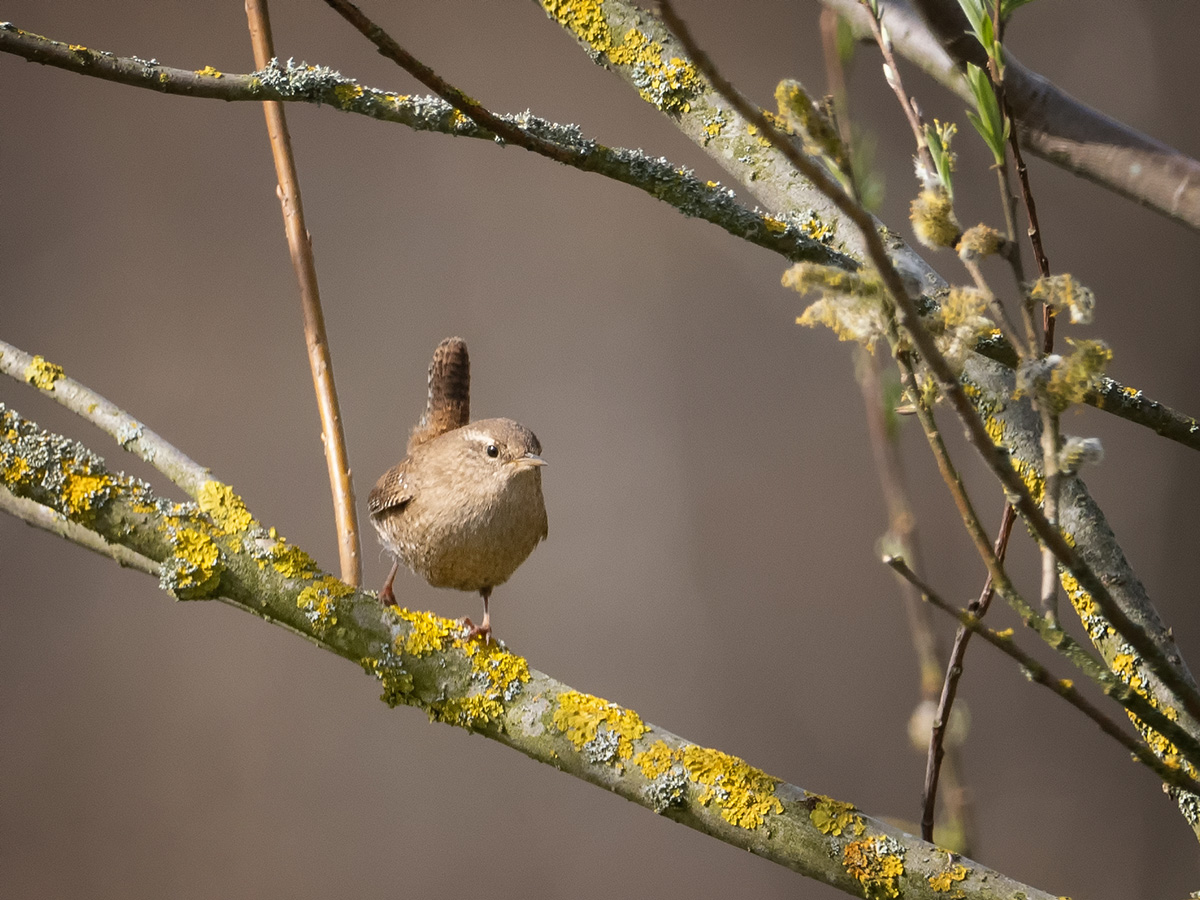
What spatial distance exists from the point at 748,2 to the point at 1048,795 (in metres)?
2.25

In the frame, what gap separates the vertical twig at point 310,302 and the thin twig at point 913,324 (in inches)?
39.4

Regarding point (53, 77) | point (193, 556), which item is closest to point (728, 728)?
point (193, 556)

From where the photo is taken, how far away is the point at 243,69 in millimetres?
2523

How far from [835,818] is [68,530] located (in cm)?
98

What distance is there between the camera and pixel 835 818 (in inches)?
39.8

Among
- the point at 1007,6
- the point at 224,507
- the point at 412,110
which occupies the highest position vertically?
the point at 1007,6

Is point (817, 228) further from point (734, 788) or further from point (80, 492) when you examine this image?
point (80, 492)

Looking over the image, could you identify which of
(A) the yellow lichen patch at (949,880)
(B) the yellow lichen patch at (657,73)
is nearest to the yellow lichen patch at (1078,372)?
(A) the yellow lichen patch at (949,880)

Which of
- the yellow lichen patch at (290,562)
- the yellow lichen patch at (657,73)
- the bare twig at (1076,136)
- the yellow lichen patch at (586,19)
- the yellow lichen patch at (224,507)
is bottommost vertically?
the yellow lichen patch at (290,562)

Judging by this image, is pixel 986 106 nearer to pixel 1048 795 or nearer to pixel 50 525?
pixel 50 525

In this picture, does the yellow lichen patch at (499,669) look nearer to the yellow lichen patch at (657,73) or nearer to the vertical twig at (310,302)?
the vertical twig at (310,302)

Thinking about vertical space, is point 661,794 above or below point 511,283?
below

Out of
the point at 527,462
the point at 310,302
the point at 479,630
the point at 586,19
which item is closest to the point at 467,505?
the point at 527,462

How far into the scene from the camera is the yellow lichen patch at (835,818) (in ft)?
3.29
